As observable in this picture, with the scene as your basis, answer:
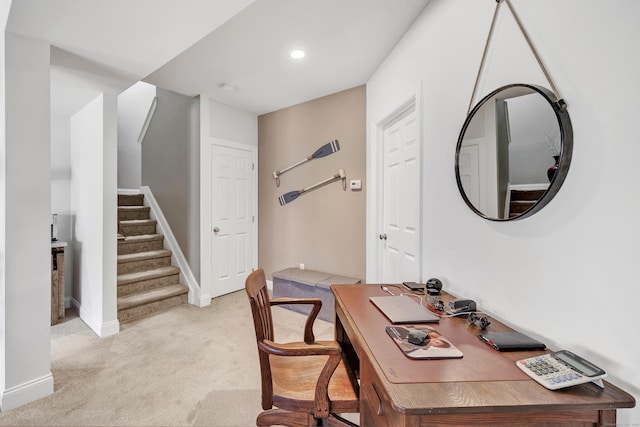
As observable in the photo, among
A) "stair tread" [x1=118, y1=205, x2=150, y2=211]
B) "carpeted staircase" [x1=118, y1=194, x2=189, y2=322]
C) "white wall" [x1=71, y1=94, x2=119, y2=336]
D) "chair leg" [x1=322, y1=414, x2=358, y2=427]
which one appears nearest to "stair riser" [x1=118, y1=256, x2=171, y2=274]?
"carpeted staircase" [x1=118, y1=194, x2=189, y2=322]

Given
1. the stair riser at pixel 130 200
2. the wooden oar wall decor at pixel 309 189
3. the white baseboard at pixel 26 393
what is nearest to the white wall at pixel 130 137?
the stair riser at pixel 130 200

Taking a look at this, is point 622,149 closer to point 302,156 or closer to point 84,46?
point 84,46

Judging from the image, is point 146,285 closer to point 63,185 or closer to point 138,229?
point 138,229

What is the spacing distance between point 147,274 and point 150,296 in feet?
1.09

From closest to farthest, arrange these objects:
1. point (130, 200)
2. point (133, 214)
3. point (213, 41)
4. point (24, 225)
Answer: point (24, 225)
point (213, 41)
point (133, 214)
point (130, 200)

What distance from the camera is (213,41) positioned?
2.37 meters

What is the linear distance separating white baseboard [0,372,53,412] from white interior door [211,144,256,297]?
6.13 feet

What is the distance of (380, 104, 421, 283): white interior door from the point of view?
2.23m

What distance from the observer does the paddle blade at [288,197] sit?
3.86 m

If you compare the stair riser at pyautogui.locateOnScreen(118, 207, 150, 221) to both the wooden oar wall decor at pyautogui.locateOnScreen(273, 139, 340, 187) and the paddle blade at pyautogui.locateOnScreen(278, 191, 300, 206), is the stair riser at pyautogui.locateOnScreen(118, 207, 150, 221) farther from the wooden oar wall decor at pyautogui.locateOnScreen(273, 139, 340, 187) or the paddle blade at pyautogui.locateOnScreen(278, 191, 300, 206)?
the wooden oar wall decor at pyautogui.locateOnScreen(273, 139, 340, 187)

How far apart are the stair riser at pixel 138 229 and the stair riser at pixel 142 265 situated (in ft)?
1.91

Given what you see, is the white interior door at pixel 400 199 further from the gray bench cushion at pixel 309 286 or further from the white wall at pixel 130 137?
the white wall at pixel 130 137

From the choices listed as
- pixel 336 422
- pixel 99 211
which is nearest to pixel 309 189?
pixel 99 211

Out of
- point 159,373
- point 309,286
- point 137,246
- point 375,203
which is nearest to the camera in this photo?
point 159,373
